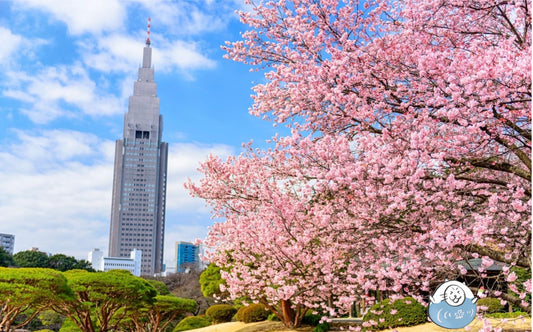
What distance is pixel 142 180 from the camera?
350ft

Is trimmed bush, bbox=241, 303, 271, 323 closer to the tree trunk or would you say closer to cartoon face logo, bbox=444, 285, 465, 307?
the tree trunk

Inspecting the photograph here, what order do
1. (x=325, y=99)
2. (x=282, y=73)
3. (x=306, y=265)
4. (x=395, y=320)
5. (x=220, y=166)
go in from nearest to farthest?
(x=325, y=99)
(x=282, y=73)
(x=306, y=265)
(x=220, y=166)
(x=395, y=320)

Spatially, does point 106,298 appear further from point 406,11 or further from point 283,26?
point 406,11

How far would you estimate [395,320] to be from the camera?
45.4 feet

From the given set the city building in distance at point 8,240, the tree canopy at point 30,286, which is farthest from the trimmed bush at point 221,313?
the city building in distance at point 8,240

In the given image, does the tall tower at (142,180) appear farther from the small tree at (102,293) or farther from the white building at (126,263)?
the small tree at (102,293)

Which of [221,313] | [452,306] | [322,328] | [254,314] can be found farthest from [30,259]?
[452,306]

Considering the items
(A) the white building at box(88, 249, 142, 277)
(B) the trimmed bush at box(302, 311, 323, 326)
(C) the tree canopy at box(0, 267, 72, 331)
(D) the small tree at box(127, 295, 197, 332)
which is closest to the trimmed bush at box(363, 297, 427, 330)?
(B) the trimmed bush at box(302, 311, 323, 326)

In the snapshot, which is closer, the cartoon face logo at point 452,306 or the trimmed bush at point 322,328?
the cartoon face logo at point 452,306

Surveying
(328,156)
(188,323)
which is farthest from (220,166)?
(188,323)

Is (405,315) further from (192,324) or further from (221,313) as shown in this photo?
(192,324)

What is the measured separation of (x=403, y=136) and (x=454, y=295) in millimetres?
1934

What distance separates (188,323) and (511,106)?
848 inches

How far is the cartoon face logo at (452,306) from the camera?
225 inches
